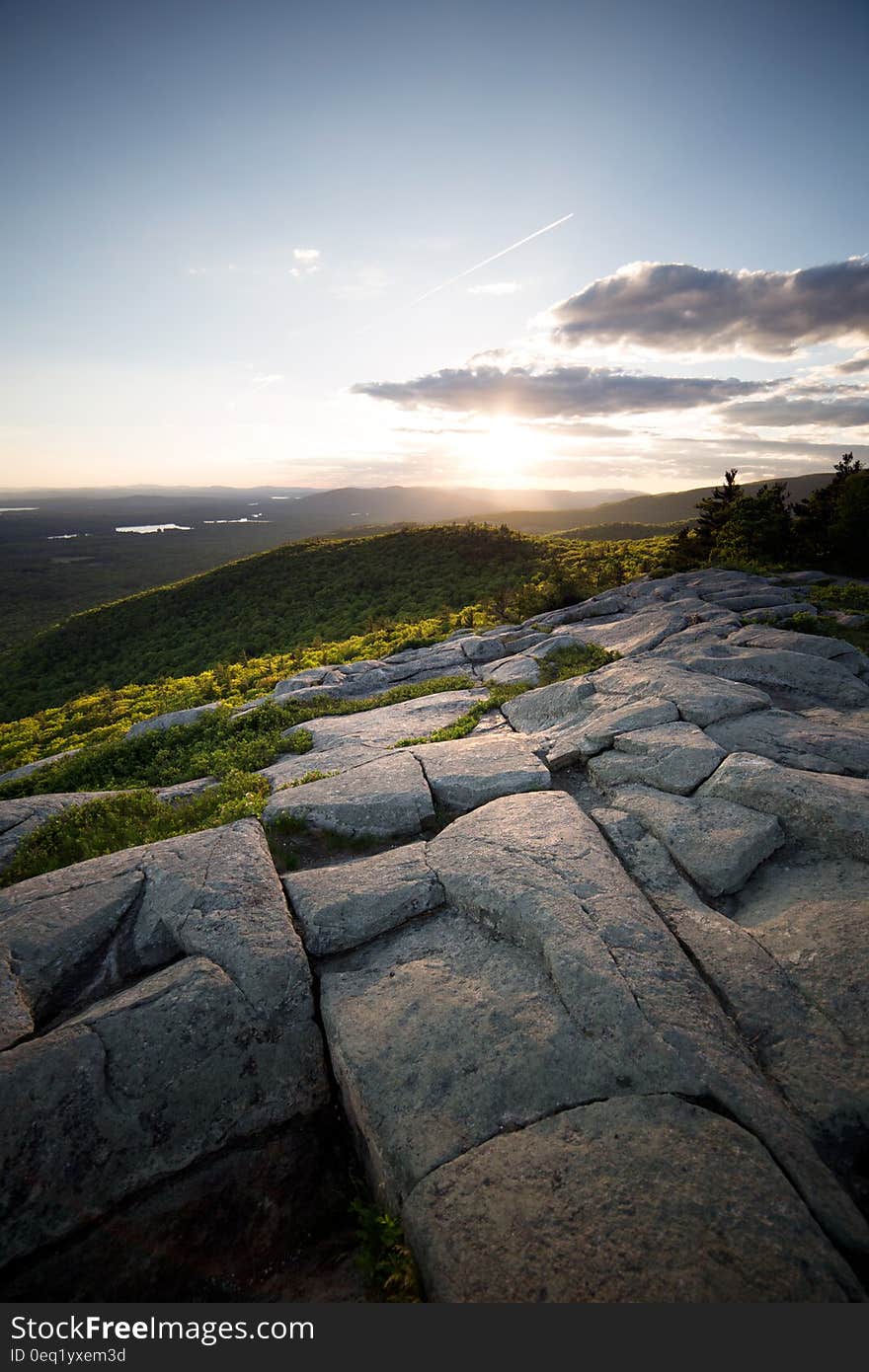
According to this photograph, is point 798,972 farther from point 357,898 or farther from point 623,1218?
point 357,898

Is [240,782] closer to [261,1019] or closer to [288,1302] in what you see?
[261,1019]

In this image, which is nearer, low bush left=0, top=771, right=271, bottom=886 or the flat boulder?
low bush left=0, top=771, right=271, bottom=886

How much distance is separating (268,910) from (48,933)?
269 cm

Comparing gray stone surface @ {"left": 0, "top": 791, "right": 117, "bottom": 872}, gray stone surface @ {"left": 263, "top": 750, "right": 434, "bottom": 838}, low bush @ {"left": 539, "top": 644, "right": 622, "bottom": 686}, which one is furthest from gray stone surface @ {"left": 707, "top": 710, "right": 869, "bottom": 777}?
gray stone surface @ {"left": 0, "top": 791, "right": 117, "bottom": 872}

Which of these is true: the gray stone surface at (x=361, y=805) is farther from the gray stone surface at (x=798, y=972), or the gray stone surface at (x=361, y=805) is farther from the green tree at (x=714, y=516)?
the green tree at (x=714, y=516)

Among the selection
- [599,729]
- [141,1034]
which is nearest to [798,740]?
[599,729]

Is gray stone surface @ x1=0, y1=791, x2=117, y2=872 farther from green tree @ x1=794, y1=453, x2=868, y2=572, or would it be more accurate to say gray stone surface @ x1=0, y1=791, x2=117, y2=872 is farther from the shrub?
green tree @ x1=794, y1=453, x2=868, y2=572

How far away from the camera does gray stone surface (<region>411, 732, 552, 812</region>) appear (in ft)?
30.7

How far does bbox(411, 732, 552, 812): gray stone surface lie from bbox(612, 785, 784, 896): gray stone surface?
6.00 feet

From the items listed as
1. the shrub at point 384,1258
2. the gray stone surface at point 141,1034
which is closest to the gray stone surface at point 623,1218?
the shrub at point 384,1258

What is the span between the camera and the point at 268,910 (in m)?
6.77

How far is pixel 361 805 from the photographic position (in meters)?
9.10

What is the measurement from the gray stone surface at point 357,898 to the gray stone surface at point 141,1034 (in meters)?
0.31

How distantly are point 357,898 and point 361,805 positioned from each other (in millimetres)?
2243
